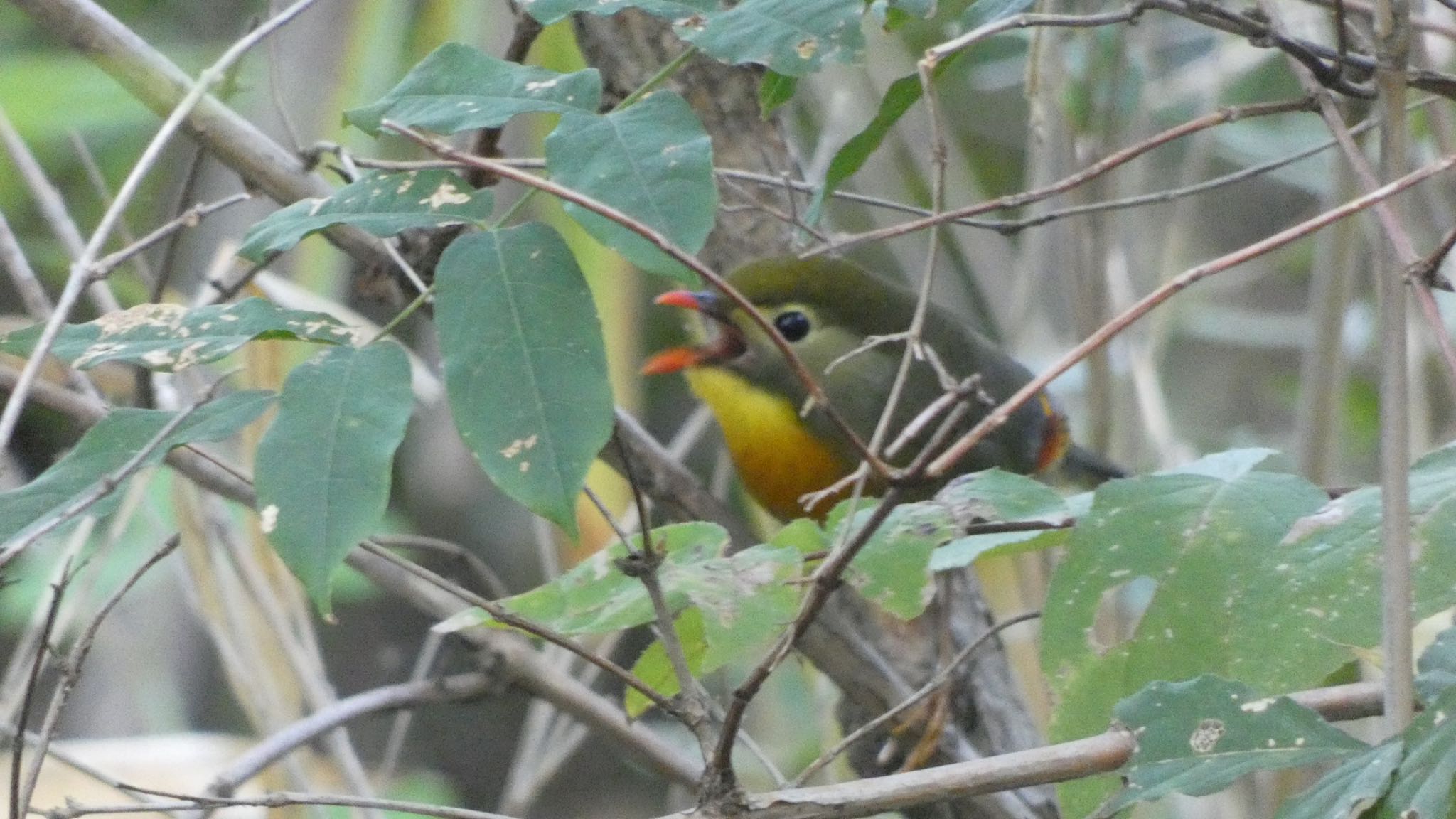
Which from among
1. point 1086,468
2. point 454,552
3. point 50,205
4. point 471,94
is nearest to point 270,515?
point 471,94

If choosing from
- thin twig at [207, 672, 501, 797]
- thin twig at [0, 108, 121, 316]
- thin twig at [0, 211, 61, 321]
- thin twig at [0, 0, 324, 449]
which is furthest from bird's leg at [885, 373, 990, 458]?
thin twig at [0, 108, 121, 316]

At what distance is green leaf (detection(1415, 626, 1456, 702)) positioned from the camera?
0.66m

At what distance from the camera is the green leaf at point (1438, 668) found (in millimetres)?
662

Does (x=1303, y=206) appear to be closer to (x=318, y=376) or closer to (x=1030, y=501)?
(x=1030, y=501)

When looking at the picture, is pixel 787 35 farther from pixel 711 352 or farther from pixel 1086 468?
pixel 1086 468

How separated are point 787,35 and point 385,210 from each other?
0.21 meters

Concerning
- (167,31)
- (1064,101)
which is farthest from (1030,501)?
(167,31)

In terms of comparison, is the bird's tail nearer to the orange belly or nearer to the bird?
the bird

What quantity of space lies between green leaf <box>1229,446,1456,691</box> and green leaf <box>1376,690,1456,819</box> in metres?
0.11

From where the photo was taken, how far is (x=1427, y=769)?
1.87ft

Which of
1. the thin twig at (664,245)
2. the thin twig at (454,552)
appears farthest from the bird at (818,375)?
the thin twig at (664,245)

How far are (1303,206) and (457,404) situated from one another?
10.7 ft

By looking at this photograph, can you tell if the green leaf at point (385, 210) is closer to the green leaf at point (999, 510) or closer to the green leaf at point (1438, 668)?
the green leaf at point (999, 510)

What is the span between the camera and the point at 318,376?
2.05 feet
